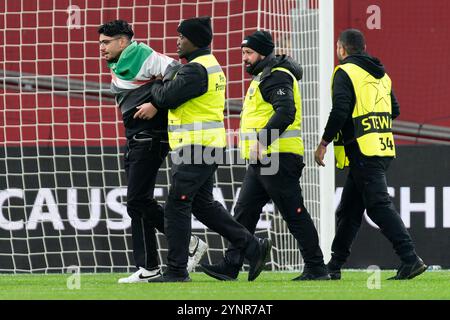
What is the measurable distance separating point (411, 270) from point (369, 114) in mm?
1090

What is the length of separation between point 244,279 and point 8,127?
333cm

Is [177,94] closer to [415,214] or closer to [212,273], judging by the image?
[212,273]

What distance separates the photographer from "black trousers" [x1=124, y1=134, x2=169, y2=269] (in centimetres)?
855

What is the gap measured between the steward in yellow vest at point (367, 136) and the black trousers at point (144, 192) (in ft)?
3.60

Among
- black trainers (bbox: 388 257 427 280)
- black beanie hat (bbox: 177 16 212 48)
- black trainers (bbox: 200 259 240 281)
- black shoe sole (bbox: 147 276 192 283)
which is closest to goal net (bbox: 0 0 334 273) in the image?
black trainers (bbox: 388 257 427 280)

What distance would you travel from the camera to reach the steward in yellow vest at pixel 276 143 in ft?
28.1

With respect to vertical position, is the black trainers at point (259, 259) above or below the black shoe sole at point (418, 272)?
above

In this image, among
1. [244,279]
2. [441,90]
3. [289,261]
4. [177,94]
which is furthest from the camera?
[441,90]

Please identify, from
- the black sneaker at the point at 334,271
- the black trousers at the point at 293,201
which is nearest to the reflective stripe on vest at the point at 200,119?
the black trousers at the point at 293,201

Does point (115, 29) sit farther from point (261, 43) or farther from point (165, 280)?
point (165, 280)

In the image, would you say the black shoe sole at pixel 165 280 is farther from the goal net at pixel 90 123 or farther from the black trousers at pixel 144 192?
the goal net at pixel 90 123

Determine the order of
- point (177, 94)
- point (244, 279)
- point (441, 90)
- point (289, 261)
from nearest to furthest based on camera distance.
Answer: point (177, 94) < point (244, 279) < point (289, 261) < point (441, 90)

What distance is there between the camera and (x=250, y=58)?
28.5 ft

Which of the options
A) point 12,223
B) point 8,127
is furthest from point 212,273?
point 8,127
